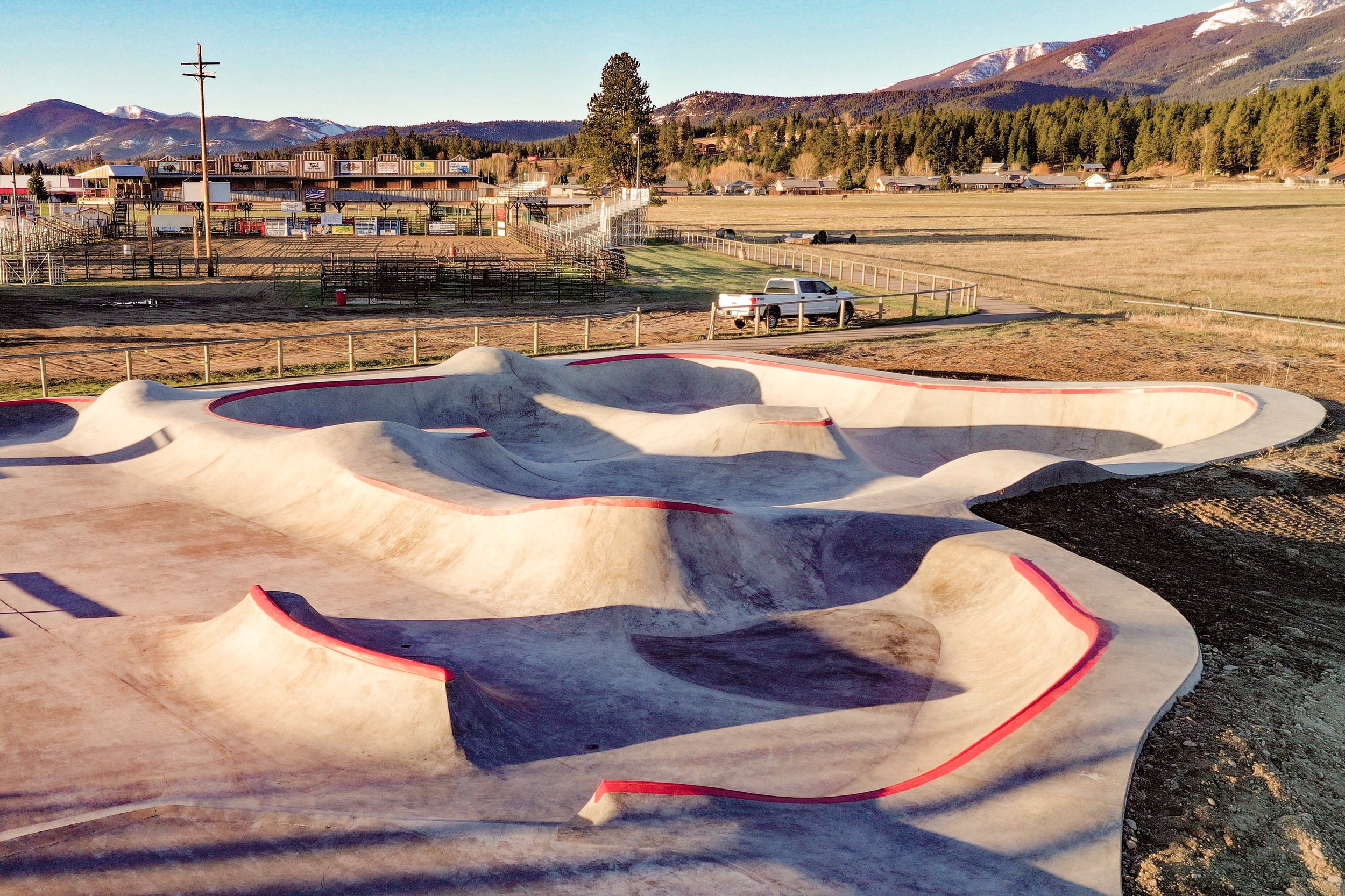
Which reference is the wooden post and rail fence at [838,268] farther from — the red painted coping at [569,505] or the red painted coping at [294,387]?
the red painted coping at [569,505]

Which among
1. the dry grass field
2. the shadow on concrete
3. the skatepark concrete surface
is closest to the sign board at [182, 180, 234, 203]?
the dry grass field

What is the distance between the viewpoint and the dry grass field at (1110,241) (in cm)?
4150

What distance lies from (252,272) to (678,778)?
1914 inches

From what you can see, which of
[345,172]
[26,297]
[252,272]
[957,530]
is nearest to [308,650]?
[957,530]

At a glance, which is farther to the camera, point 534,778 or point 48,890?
point 534,778

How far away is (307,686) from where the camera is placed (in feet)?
25.0

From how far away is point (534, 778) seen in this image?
6781 mm

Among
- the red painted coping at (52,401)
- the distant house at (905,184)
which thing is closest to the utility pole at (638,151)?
the red painted coping at (52,401)

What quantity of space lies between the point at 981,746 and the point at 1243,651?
3413mm

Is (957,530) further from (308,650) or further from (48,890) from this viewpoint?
(48,890)

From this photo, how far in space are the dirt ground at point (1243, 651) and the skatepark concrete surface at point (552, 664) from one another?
1.01 feet

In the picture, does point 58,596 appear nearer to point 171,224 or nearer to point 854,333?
point 854,333

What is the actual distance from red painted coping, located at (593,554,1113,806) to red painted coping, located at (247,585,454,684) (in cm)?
159

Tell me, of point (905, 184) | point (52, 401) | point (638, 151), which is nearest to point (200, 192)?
point (638, 151)
